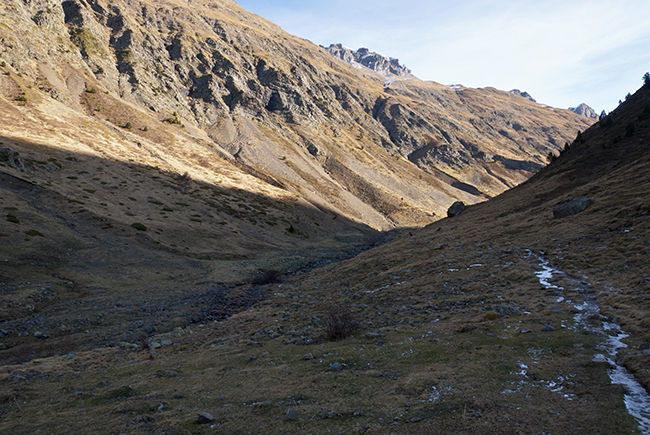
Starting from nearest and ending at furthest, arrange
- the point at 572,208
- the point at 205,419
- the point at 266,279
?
1. the point at 205,419
2. the point at 572,208
3. the point at 266,279

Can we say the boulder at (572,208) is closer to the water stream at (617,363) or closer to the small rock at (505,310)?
the water stream at (617,363)

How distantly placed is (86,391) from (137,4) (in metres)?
244

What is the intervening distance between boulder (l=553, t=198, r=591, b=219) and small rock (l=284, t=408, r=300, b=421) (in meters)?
25.1

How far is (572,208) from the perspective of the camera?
23219mm

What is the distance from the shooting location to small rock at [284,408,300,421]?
6605 mm

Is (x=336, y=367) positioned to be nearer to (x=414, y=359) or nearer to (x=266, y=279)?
(x=414, y=359)

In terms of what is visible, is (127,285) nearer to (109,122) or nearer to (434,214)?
(109,122)

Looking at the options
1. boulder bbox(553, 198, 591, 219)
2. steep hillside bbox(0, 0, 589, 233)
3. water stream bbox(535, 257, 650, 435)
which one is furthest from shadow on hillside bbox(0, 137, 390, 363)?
boulder bbox(553, 198, 591, 219)

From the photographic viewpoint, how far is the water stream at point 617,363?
5.45 meters

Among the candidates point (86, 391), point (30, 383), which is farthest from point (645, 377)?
point (30, 383)

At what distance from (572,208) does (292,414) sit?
2566 centimetres

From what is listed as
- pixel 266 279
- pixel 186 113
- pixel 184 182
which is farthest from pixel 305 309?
pixel 186 113

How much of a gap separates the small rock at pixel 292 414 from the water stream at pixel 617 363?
19.5ft

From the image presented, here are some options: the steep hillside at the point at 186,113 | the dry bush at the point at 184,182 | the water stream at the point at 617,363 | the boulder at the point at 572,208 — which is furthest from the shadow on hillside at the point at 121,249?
the boulder at the point at 572,208
